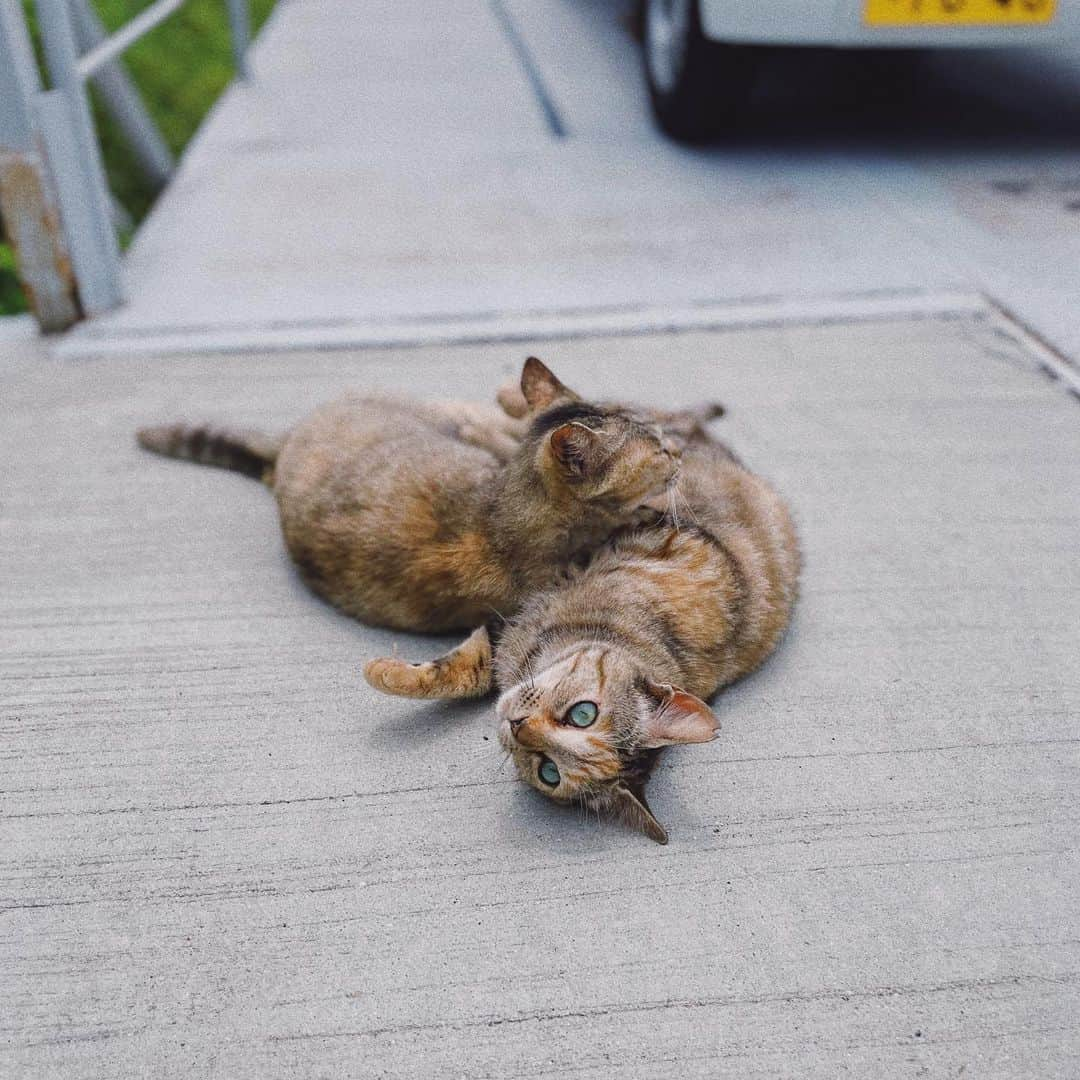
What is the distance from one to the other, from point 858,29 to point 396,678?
3.45 m

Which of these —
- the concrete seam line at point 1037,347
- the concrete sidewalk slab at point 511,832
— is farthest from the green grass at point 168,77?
the concrete seam line at point 1037,347

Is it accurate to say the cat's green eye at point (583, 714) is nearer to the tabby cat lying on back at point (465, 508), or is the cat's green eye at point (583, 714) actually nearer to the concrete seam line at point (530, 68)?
the tabby cat lying on back at point (465, 508)

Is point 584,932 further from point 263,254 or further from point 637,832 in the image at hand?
point 263,254

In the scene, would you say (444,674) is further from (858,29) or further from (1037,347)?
(858,29)

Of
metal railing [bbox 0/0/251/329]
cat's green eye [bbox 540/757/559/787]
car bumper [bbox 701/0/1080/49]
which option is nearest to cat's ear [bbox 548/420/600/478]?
cat's green eye [bbox 540/757/559/787]

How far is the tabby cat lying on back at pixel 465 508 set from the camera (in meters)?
2.41

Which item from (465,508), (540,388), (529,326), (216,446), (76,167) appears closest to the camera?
(465,508)

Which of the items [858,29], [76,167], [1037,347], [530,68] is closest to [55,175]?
[76,167]

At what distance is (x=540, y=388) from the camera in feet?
8.66

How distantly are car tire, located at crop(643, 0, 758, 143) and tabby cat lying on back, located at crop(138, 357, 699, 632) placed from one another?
2.93 metres

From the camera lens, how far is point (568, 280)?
413cm

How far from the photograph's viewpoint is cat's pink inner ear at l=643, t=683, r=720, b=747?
189 centimetres

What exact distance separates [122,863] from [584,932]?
33.7 inches

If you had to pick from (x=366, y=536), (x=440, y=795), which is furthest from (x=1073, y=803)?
(x=366, y=536)
